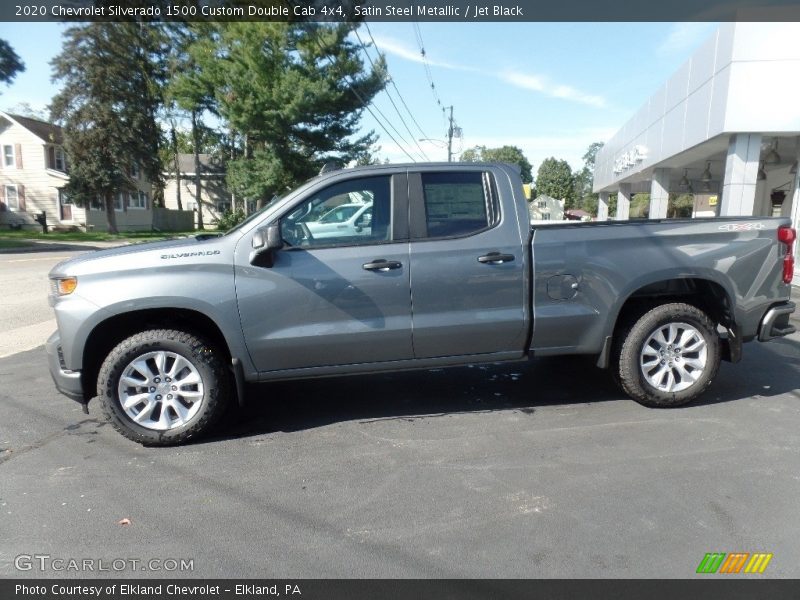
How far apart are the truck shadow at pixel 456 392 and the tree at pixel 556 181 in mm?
86373

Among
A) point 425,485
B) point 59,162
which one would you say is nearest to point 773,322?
point 425,485

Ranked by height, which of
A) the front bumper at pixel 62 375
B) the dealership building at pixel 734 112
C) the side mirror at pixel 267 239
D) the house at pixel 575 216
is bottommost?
the front bumper at pixel 62 375

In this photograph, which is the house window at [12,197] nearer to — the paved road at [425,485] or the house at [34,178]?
the house at [34,178]

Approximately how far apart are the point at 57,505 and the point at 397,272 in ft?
8.48

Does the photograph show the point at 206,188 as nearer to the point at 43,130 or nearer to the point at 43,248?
the point at 43,130

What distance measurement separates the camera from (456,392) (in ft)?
15.9

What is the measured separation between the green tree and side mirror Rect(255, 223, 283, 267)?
3449 centimetres

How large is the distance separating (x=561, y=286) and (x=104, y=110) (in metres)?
37.5

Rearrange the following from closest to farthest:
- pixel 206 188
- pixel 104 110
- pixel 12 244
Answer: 1. pixel 12 244
2. pixel 104 110
3. pixel 206 188

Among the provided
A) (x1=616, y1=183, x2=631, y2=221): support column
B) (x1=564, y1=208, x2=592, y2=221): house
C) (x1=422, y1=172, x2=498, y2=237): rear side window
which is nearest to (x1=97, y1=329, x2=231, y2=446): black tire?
(x1=422, y1=172, x2=498, y2=237): rear side window

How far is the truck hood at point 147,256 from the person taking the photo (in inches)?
147

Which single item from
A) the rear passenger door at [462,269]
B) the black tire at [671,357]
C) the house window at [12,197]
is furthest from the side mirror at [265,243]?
the house window at [12,197]
